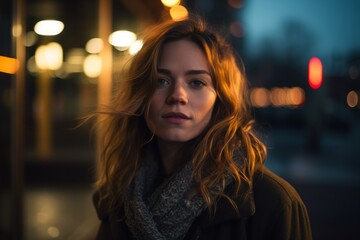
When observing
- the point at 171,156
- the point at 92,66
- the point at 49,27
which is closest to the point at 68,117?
the point at 92,66

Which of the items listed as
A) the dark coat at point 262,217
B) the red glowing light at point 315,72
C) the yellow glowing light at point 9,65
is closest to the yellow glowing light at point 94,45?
the yellow glowing light at point 9,65

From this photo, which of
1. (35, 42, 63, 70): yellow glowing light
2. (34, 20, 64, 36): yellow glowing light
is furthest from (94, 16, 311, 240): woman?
(35, 42, 63, 70): yellow glowing light

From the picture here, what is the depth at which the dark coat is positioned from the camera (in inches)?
62.4

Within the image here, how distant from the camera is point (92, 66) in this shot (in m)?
6.92

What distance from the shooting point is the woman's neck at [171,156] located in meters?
1.95

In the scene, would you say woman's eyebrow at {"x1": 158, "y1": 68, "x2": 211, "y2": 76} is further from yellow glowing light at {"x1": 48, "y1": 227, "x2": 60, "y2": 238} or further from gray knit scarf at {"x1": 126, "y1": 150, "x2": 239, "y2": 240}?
yellow glowing light at {"x1": 48, "y1": 227, "x2": 60, "y2": 238}

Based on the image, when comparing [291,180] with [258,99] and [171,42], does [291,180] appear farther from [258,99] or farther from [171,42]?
[258,99]

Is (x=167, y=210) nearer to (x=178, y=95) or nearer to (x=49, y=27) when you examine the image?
(x=178, y=95)

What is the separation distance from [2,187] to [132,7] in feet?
15.2

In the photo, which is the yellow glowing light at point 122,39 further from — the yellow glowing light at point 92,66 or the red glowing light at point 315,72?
the red glowing light at point 315,72

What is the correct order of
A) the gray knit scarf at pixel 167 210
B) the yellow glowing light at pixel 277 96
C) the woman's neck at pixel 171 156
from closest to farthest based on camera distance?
the gray knit scarf at pixel 167 210 < the woman's neck at pixel 171 156 < the yellow glowing light at pixel 277 96

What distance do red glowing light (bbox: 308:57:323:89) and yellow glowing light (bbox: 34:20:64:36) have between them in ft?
24.5

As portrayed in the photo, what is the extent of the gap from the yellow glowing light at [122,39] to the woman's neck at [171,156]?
526 centimetres

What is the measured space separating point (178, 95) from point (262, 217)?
0.55m
